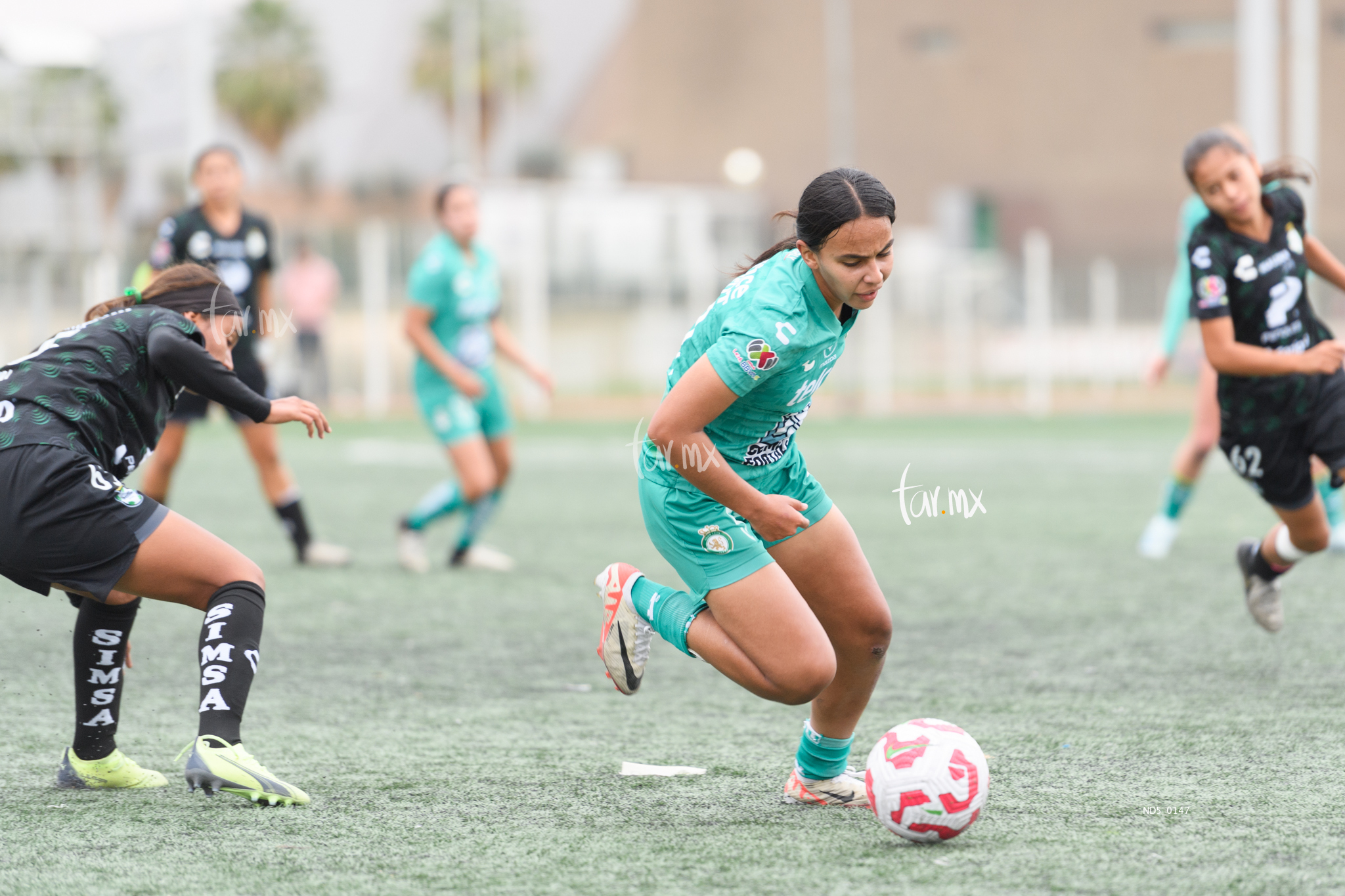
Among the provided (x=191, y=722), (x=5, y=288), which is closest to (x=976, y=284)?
(x=5, y=288)

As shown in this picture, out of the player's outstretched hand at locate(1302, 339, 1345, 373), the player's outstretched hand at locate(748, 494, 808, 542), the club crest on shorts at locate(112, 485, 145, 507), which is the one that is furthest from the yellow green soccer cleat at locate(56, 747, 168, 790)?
the player's outstretched hand at locate(1302, 339, 1345, 373)

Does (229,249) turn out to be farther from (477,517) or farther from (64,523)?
(64,523)

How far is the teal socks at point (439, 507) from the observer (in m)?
8.20

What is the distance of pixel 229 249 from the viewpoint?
7.85 m

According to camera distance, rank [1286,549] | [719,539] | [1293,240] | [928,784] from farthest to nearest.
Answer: [1286,549] → [1293,240] → [719,539] → [928,784]

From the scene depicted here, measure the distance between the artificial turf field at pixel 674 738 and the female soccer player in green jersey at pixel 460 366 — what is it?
46 cm

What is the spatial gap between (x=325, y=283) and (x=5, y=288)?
6.66 meters

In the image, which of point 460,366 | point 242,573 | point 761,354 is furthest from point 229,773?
point 460,366

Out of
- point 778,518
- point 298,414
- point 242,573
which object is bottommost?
point 242,573

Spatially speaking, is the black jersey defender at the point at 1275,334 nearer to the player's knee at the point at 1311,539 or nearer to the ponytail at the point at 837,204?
the player's knee at the point at 1311,539

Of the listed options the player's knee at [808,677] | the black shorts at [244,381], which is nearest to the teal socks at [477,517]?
the black shorts at [244,381]

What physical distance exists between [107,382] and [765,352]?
5.56 feet

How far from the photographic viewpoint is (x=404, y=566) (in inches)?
330

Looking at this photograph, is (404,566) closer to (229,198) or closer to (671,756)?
(229,198)
